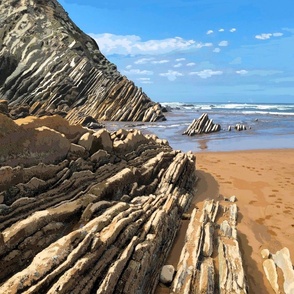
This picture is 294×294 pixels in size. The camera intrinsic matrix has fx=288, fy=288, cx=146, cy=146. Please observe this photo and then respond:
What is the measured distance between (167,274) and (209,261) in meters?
1.12

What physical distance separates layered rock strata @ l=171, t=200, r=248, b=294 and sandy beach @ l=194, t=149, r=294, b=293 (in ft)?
2.06

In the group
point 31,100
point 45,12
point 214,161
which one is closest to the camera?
point 214,161

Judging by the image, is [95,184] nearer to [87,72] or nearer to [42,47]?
[87,72]

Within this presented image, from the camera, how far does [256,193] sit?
1354 cm

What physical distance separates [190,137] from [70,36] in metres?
33.1

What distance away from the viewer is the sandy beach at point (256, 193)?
346 inches

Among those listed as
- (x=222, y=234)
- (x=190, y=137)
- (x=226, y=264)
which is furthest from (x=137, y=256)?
(x=190, y=137)

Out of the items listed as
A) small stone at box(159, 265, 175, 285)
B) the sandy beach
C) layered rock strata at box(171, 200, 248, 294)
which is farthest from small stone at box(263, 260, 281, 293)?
small stone at box(159, 265, 175, 285)

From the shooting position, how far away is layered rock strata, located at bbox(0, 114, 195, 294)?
16.2ft

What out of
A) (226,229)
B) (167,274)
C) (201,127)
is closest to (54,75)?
(201,127)

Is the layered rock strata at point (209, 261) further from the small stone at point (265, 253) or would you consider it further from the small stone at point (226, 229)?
the small stone at point (265, 253)

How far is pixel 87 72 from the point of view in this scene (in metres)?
50.4

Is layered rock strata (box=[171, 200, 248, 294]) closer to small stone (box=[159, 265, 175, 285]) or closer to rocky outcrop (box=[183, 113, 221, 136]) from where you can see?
small stone (box=[159, 265, 175, 285])

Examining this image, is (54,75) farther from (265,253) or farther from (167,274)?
(167,274)
